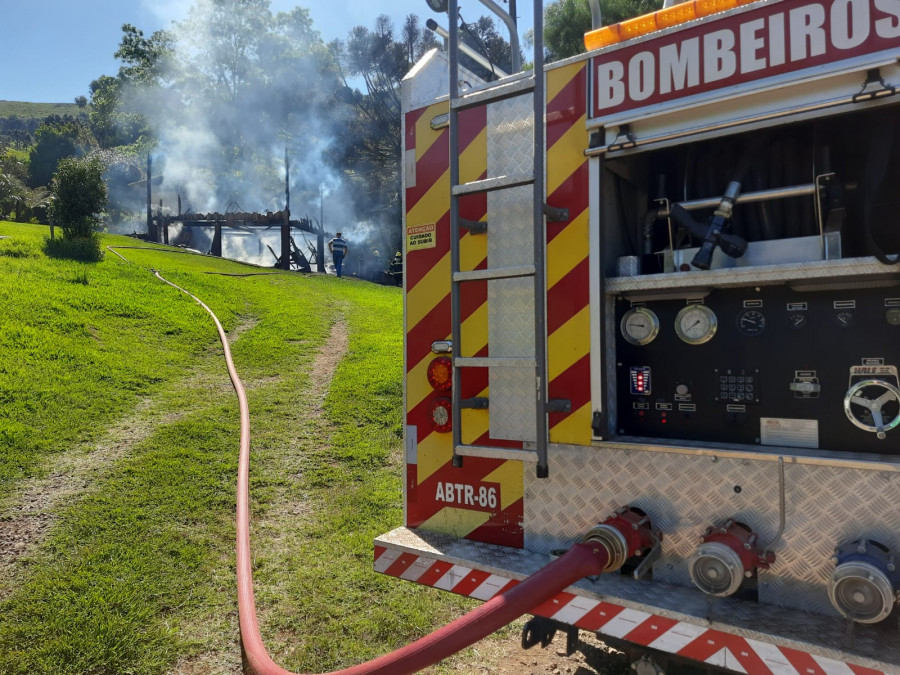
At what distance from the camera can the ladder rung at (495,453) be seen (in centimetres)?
253

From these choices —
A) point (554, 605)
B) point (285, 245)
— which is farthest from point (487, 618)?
point (285, 245)

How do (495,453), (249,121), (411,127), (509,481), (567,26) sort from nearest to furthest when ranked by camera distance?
(495,453)
(509,481)
(411,127)
(567,26)
(249,121)

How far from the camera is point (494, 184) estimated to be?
250 cm

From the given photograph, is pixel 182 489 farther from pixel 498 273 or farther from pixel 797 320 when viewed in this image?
pixel 797 320

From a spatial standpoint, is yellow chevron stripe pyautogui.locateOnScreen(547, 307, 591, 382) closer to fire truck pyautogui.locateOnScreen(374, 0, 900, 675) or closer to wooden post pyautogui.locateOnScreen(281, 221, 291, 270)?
fire truck pyautogui.locateOnScreen(374, 0, 900, 675)

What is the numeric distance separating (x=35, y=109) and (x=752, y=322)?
591ft

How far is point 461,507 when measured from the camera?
2861mm

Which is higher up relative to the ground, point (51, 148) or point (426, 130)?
point (51, 148)

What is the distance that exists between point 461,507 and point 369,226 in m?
38.8

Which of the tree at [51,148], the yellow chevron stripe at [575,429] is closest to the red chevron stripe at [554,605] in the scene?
the yellow chevron stripe at [575,429]

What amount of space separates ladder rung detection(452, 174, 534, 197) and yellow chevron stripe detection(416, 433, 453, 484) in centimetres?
110

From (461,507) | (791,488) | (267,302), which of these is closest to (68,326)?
(267,302)

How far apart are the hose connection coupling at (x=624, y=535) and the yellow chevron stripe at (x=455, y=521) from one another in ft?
1.90

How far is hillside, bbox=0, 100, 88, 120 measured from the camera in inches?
5418
